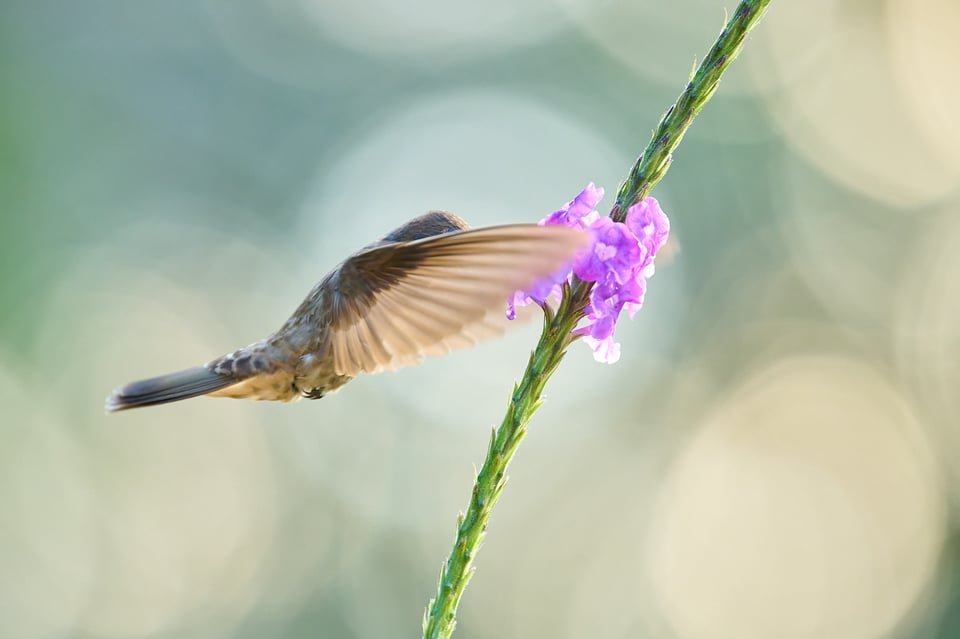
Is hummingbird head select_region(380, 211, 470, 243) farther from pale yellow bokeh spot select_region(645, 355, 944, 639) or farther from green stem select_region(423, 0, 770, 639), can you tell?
pale yellow bokeh spot select_region(645, 355, 944, 639)

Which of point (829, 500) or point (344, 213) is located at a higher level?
point (344, 213)

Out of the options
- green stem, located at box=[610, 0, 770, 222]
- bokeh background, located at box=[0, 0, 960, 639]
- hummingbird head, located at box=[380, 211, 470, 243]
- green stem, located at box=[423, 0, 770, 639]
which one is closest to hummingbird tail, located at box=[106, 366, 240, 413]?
hummingbird head, located at box=[380, 211, 470, 243]

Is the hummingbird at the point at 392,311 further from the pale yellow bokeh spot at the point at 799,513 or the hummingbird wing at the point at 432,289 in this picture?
the pale yellow bokeh spot at the point at 799,513

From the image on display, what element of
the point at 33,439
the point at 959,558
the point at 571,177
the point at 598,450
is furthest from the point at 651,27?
the point at 33,439

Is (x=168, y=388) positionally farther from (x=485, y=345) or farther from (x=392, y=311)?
(x=485, y=345)

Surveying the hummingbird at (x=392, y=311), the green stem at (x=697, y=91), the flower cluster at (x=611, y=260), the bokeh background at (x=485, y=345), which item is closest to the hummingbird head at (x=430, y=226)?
the hummingbird at (x=392, y=311)

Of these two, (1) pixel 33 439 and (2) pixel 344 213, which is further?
(2) pixel 344 213

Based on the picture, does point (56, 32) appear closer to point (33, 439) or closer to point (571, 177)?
point (33, 439)

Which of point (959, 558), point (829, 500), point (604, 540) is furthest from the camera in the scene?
point (604, 540)
